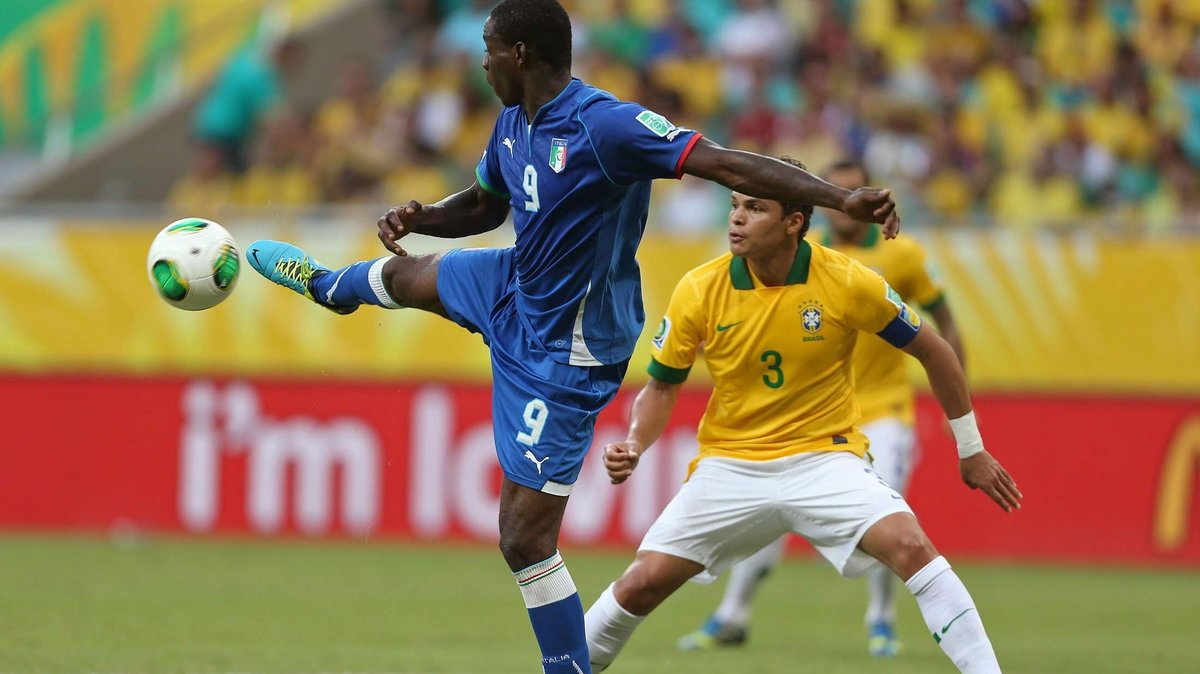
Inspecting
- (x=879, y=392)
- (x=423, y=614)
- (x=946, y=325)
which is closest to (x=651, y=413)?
(x=946, y=325)

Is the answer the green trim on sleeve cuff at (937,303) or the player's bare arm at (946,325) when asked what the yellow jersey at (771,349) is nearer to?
the player's bare arm at (946,325)

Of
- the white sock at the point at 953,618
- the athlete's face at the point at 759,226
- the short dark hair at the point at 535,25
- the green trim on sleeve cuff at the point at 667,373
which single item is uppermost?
the short dark hair at the point at 535,25

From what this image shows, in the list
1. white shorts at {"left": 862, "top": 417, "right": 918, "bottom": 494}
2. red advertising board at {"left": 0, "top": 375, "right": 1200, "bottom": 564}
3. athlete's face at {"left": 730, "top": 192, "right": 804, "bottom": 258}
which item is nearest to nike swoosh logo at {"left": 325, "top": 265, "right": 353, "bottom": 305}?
athlete's face at {"left": 730, "top": 192, "right": 804, "bottom": 258}

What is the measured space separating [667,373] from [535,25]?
5.39ft

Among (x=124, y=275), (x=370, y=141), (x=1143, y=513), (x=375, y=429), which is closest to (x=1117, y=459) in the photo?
(x=1143, y=513)

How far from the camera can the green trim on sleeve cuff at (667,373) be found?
6.68 m

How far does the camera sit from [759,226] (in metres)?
6.49

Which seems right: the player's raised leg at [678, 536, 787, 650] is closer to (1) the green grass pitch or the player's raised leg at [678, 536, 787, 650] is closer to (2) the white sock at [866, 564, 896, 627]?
(1) the green grass pitch

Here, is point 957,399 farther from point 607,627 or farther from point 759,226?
Result: point 607,627

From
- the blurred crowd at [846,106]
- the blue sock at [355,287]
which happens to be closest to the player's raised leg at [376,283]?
the blue sock at [355,287]

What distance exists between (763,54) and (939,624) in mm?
11279

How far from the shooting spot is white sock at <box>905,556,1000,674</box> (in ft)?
19.9

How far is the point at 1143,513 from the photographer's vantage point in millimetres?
13297

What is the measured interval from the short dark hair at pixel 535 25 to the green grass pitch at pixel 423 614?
10.9ft
